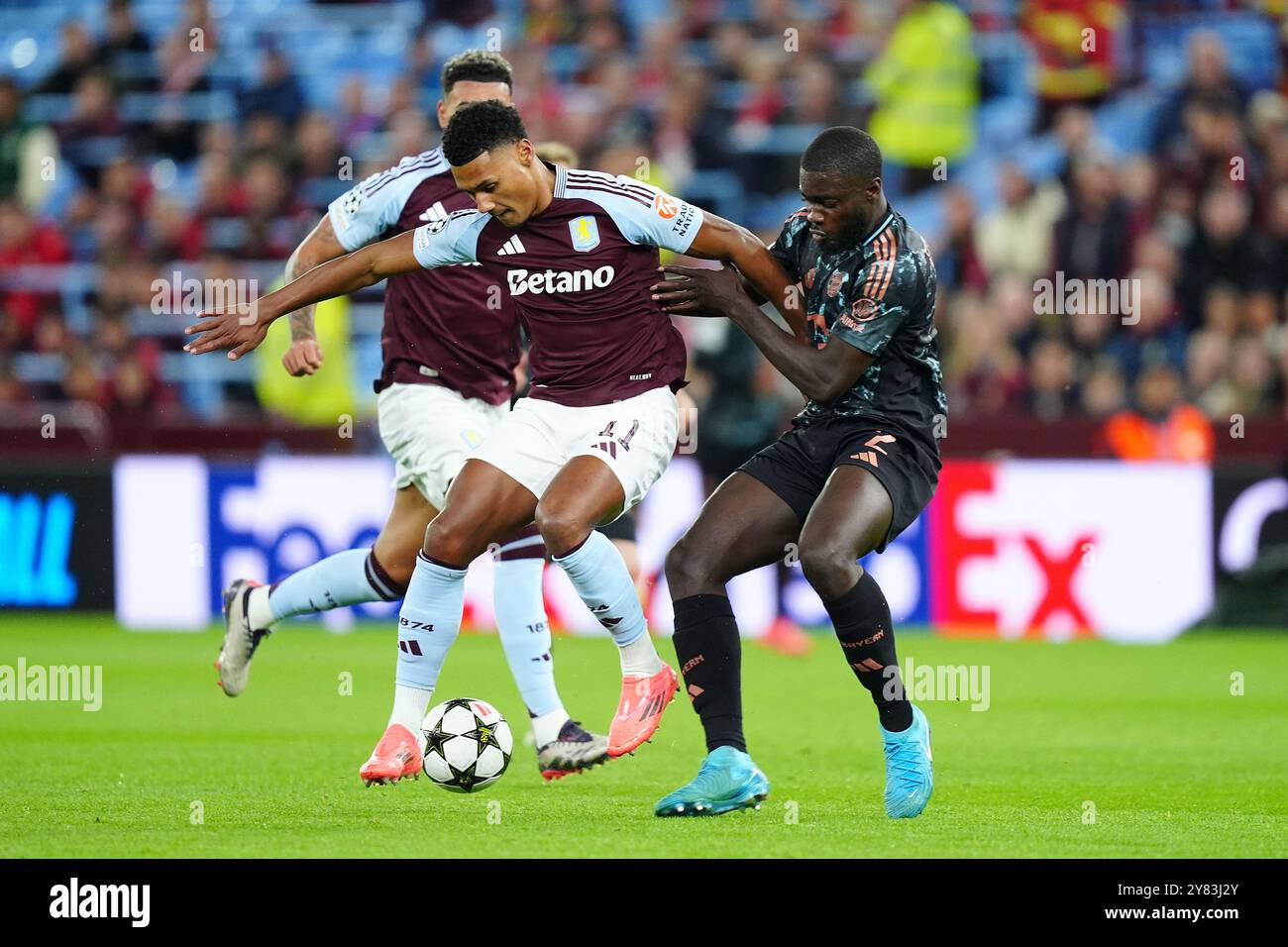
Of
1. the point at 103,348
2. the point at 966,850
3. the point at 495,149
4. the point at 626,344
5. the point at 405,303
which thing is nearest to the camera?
the point at 966,850

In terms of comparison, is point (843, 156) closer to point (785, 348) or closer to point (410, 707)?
point (785, 348)

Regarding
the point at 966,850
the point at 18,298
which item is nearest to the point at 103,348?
the point at 18,298

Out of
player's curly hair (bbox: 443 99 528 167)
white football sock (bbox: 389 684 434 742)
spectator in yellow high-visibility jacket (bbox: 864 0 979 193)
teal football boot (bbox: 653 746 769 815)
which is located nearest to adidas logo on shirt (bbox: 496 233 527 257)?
player's curly hair (bbox: 443 99 528 167)

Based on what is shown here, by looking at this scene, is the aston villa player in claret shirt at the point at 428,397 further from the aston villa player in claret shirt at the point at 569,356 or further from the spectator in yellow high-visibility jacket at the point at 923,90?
the spectator in yellow high-visibility jacket at the point at 923,90

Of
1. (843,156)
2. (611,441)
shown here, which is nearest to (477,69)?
(611,441)

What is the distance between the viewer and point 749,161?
15.8 m

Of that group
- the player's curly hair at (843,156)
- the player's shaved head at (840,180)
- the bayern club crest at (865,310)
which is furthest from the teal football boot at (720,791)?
the player's curly hair at (843,156)

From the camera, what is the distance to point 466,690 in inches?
389

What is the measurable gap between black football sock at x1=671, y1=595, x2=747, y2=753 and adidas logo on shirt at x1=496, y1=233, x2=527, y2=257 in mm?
1364

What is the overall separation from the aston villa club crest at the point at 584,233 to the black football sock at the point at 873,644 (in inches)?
60.1

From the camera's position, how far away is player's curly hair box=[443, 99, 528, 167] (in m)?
6.51

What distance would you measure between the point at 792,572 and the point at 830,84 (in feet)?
15.6

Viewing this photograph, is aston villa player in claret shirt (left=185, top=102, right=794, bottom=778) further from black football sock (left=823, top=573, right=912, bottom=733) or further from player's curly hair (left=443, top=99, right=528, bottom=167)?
black football sock (left=823, top=573, right=912, bottom=733)

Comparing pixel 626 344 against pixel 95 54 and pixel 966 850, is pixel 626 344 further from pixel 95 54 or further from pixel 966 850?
pixel 95 54
